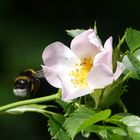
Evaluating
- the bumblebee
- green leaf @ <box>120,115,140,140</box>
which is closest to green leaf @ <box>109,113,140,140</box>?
green leaf @ <box>120,115,140,140</box>

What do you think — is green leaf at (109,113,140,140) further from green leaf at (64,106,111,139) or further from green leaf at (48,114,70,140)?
green leaf at (48,114,70,140)

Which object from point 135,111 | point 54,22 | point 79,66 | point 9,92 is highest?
point 79,66

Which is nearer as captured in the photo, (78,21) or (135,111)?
(135,111)

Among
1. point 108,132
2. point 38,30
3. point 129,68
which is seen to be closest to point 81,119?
point 108,132

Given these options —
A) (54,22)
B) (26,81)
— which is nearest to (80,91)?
(26,81)

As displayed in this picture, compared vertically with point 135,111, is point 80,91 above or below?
above

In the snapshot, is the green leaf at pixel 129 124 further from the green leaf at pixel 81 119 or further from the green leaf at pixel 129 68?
the green leaf at pixel 129 68

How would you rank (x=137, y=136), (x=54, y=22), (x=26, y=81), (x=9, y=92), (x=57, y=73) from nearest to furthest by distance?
(x=137, y=136), (x=57, y=73), (x=26, y=81), (x=9, y=92), (x=54, y=22)

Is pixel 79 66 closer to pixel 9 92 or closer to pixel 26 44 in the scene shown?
pixel 9 92
